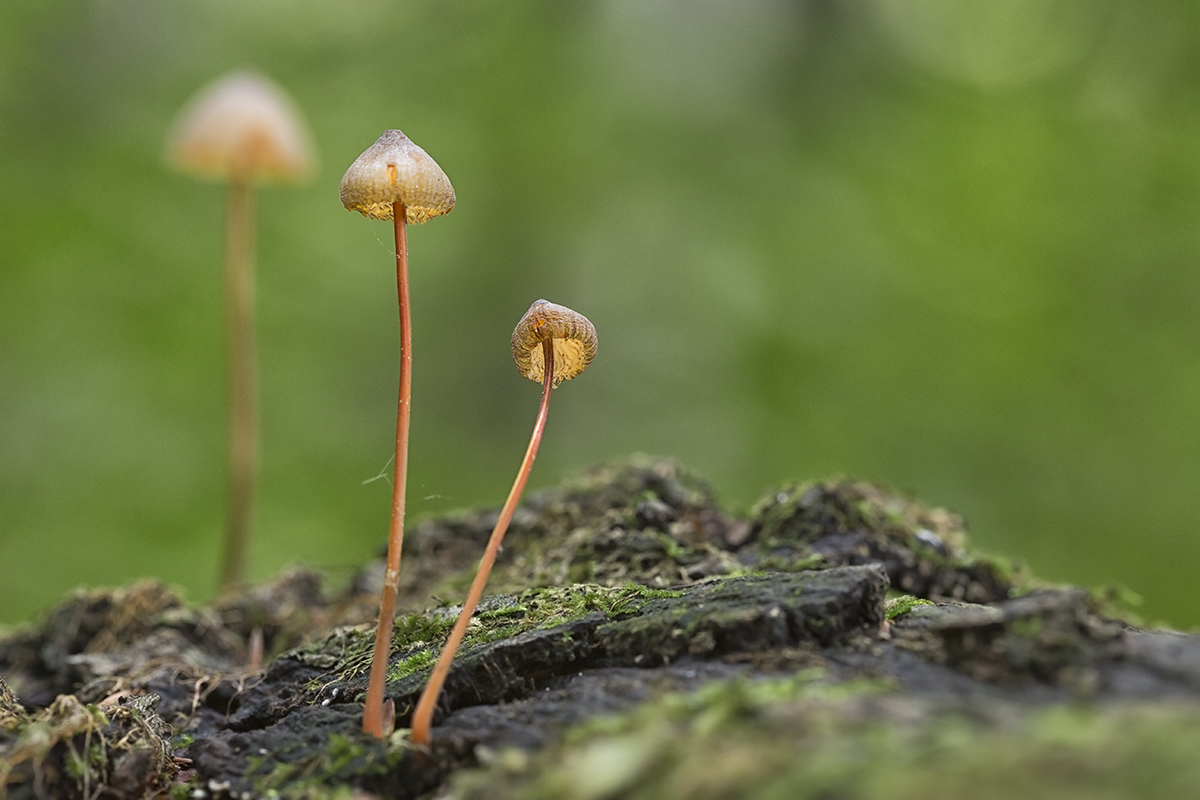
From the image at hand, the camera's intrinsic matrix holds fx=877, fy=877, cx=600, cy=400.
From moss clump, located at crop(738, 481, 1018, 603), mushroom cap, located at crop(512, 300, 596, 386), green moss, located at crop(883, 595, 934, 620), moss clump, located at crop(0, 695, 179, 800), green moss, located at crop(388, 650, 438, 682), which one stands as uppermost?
mushroom cap, located at crop(512, 300, 596, 386)

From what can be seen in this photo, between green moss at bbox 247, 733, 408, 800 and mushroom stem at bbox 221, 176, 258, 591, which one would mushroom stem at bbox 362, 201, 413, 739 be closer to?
green moss at bbox 247, 733, 408, 800

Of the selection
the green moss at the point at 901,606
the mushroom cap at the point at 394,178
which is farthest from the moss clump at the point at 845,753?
the mushroom cap at the point at 394,178

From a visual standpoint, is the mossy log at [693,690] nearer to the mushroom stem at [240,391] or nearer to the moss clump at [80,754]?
the moss clump at [80,754]

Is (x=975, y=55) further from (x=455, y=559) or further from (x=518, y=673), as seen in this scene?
(x=518, y=673)

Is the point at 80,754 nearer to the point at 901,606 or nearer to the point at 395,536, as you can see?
the point at 395,536

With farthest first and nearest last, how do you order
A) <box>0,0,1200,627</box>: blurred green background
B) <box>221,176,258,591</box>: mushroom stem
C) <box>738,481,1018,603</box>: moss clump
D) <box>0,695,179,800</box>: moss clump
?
<box>0,0,1200,627</box>: blurred green background → <box>221,176,258,591</box>: mushroom stem → <box>738,481,1018,603</box>: moss clump → <box>0,695,179,800</box>: moss clump

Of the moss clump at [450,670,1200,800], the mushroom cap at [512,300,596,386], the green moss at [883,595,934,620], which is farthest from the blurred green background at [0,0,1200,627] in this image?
the moss clump at [450,670,1200,800]

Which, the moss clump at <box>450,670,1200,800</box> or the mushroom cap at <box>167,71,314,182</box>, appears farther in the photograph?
the mushroom cap at <box>167,71,314,182</box>
